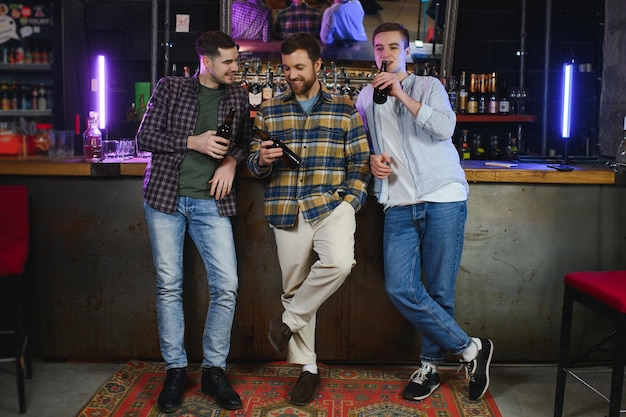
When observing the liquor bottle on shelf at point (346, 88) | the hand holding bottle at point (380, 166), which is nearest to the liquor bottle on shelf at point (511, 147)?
the liquor bottle on shelf at point (346, 88)

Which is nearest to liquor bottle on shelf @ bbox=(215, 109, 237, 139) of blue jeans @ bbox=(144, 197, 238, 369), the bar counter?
blue jeans @ bbox=(144, 197, 238, 369)

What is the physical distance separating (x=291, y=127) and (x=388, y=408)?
4.31ft

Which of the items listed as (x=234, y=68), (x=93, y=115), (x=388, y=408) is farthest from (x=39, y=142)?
(x=388, y=408)

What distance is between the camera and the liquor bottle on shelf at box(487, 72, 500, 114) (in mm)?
5996

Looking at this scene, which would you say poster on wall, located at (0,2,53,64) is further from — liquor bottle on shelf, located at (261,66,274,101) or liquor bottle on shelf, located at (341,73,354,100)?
liquor bottle on shelf, located at (341,73,354,100)

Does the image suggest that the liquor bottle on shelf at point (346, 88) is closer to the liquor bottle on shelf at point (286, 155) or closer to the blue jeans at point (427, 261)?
the blue jeans at point (427, 261)

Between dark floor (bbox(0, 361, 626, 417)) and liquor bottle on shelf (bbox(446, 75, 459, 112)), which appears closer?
dark floor (bbox(0, 361, 626, 417))

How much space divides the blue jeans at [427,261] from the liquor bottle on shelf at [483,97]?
10.4ft

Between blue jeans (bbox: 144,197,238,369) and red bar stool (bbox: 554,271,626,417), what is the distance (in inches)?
56.2

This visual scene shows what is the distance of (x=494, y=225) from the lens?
11.6 ft

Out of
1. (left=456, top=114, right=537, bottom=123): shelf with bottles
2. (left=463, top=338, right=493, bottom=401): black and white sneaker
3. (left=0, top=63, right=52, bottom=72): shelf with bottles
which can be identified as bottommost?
(left=463, top=338, right=493, bottom=401): black and white sneaker

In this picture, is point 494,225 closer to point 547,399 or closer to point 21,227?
point 547,399

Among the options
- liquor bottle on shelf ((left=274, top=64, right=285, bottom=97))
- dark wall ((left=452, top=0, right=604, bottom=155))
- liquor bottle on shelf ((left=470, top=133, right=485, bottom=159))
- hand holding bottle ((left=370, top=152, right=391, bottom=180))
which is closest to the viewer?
hand holding bottle ((left=370, top=152, right=391, bottom=180))

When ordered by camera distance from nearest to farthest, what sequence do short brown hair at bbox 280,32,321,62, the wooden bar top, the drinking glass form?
short brown hair at bbox 280,32,321,62 < the wooden bar top < the drinking glass
